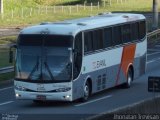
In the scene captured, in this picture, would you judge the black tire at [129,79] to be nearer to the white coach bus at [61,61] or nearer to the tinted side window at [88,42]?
the white coach bus at [61,61]

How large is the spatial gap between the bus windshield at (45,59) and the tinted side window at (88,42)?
1260 millimetres

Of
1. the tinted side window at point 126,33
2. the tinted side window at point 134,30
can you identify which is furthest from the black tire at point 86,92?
the tinted side window at point 134,30

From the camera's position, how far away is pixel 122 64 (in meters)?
31.0

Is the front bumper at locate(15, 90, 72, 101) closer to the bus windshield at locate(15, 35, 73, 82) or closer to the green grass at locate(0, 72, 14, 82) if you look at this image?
the bus windshield at locate(15, 35, 73, 82)

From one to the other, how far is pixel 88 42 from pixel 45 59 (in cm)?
232

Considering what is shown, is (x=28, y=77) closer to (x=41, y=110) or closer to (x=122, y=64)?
(x=41, y=110)

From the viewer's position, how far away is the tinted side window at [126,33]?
31.0 meters

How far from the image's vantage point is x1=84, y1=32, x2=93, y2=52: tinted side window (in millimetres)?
26934

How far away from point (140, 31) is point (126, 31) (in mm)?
1931

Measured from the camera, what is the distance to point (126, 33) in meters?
31.3

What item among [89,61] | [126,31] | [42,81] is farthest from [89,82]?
[126,31]

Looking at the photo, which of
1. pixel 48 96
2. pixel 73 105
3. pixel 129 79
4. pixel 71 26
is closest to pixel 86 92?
pixel 73 105

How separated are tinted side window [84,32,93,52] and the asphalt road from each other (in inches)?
77.3

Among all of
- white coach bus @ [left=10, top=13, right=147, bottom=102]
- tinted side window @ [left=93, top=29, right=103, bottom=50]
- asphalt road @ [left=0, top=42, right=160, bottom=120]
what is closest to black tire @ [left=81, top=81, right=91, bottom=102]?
white coach bus @ [left=10, top=13, right=147, bottom=102]
